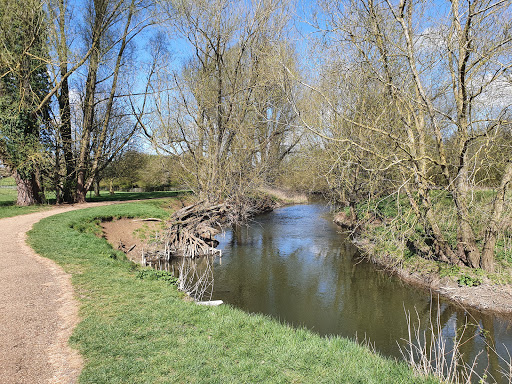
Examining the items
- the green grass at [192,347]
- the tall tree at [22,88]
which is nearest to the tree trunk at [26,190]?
the tall tree at [22,88]

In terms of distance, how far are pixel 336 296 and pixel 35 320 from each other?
7234mm

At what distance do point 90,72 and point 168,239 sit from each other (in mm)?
14769

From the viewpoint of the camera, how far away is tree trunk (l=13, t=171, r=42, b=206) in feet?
58.1

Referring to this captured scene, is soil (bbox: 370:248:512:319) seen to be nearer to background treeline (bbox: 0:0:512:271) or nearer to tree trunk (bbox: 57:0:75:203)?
background treeline (bbox: 0:0:512:271)

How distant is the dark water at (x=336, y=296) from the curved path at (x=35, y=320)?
4.09 meters

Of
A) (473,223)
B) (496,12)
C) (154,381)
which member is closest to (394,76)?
(496,12)

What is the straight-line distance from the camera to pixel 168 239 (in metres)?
13.4

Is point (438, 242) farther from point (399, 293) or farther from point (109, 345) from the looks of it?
point (109, 345)

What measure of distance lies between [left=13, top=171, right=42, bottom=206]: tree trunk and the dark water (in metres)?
11.6

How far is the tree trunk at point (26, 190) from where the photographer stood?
58.1 ft

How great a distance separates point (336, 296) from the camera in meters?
9.40

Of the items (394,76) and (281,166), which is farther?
(281,166)

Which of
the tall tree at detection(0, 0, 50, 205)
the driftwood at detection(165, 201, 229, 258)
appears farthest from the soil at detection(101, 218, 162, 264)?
the tall tree at detection(0, 0, 50, 205)

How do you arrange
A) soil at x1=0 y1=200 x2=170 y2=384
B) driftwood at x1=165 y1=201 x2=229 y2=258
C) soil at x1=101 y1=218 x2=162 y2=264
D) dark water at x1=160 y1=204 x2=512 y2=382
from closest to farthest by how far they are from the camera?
soil at x1=0 y1=200 x2=170 y2=384 < dark water at x1=160 y1=204 x2=512 y2=382 < soil at x1=101 y1=218 x2=162 y2=264 < driftwood at x1=165 y1=201 x2=229 y2=258
